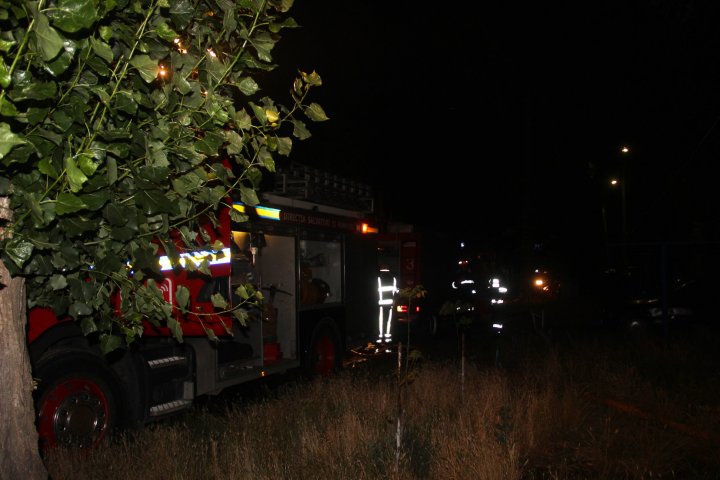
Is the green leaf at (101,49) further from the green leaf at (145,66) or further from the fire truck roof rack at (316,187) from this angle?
the fire truck roof rack at (316,187)

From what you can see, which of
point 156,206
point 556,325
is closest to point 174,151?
point 156,206

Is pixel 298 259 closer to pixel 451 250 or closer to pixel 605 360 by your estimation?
pixel 605 360

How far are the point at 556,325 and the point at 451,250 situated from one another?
4.91 m

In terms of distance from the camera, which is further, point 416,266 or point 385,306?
point 416,266

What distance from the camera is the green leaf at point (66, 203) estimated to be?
87.9 inches

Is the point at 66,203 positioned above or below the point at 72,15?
below

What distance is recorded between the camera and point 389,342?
12.6m

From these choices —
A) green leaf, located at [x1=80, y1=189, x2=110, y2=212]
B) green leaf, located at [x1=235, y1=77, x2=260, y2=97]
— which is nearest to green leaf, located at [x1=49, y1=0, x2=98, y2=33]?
green leaf, located at [x1=80, y1=189, x2=110, y2=212]

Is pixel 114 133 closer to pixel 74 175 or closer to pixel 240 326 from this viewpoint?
pixel 74 175

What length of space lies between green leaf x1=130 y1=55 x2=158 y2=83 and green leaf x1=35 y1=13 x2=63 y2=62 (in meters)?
0.56

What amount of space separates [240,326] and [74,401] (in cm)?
249

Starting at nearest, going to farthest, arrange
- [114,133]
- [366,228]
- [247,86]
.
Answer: [114,133]
[247,86]
[366,228]

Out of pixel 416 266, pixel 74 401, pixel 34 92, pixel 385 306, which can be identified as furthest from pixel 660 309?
pixel 34 92

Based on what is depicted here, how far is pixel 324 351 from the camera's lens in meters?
10.1
